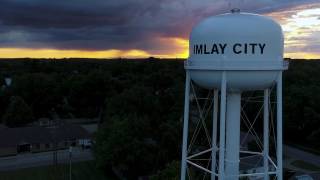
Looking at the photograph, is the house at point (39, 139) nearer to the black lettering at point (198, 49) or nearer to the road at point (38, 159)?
the road at point (38, 159)

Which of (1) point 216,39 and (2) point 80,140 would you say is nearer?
(1) point 216,39

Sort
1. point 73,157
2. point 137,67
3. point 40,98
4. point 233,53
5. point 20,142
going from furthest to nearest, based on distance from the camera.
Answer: point 137,67
point 40,98
point 20,142
point 73,157
point 233,53

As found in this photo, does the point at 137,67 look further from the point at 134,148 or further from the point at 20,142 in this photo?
the point at 134,148

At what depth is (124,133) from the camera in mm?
29250

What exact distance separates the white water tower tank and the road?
2516cm

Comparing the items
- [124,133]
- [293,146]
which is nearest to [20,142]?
[124,133]

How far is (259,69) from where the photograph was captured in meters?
12.6

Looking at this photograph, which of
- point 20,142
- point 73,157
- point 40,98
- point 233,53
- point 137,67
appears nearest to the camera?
point 233,53

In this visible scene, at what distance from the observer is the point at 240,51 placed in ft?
41.3

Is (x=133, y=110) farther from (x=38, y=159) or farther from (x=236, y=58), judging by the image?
(x=236, y=58)

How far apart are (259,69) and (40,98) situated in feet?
156

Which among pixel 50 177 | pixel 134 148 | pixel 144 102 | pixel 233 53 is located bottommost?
pixel 50 177

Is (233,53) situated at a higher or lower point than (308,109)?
higher

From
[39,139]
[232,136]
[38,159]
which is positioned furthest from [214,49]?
[39,139]
